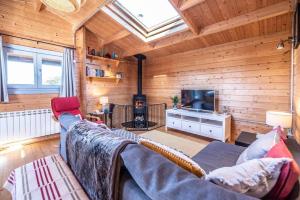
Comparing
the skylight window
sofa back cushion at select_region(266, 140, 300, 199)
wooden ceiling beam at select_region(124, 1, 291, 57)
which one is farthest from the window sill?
sofa back cushion at select_region(266, 140, 300, 199)

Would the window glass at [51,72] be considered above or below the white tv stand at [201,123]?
above

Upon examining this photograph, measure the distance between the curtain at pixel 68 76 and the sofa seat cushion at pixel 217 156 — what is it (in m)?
3.52

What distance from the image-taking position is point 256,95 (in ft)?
11.1

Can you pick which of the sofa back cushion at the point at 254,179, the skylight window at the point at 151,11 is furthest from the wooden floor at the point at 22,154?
the skylight window at the point at 151,11

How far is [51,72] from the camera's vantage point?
3.95 meters

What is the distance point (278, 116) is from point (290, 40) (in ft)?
5.29

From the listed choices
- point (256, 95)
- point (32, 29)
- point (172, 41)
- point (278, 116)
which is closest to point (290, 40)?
point (256, 95)

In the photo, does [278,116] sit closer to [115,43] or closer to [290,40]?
[290,40]

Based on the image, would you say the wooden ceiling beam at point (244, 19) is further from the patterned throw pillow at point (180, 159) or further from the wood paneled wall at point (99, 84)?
the patterned throw pillow at point (180, 159)

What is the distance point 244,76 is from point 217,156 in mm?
2471

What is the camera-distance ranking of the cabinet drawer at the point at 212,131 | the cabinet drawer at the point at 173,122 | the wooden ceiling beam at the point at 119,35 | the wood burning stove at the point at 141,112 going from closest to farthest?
the cabinet drawer at the point at 212,131 < the wooden ceiling beam at the point at 119,35 < the cabinet drawer at the point at 173,122 < the wood burning stove at the point at 141,112

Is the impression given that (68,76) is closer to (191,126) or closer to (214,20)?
(191,126)

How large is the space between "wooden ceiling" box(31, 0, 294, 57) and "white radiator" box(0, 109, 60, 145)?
2.44 meters

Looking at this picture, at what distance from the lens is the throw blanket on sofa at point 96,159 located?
103 centimetres
